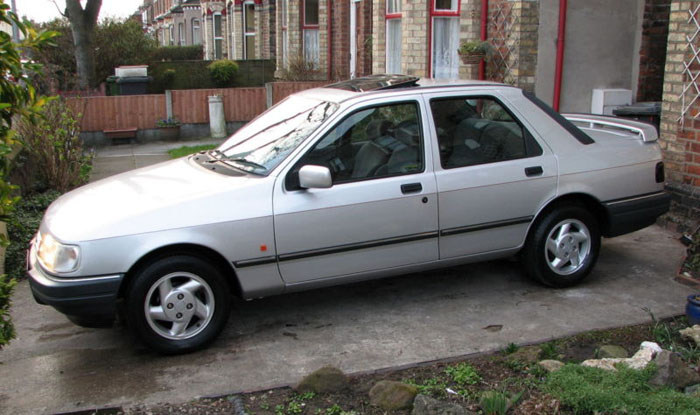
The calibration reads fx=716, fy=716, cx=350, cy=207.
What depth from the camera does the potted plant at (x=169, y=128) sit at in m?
16.4

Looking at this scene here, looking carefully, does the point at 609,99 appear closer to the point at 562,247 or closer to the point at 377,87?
the point at 562,247

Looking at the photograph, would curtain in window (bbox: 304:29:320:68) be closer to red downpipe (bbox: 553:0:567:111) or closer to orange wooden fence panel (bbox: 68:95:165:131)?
orange wooden fence panel (bbox: 68:95:165:131)

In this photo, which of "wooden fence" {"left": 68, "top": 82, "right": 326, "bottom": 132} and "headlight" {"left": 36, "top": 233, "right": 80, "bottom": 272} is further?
"wooden fence" {"left": 68, "top": 82, "right": 326, "bottom": 132}

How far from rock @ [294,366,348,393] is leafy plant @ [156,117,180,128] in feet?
42.6

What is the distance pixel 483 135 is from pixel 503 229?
0.76 meters

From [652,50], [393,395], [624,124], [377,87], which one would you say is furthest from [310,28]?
[393,395]

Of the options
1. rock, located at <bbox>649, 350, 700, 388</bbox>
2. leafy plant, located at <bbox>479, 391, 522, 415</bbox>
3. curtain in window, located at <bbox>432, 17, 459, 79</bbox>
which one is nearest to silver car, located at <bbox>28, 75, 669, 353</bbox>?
leafy plant, located at <bbox>479, 391, 522, 415</bbox>

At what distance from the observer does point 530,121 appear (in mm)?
5773

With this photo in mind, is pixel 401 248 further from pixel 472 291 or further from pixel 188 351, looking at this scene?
pixel 188 351

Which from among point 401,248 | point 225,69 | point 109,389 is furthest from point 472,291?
point 225,69

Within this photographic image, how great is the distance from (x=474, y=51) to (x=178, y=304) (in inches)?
269

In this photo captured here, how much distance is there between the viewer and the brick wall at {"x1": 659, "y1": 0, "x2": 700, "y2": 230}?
7.05m

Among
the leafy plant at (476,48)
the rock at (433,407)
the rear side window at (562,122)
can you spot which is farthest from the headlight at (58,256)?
the leafy plant at (476,48)

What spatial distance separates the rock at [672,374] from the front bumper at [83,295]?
3.32 meters
